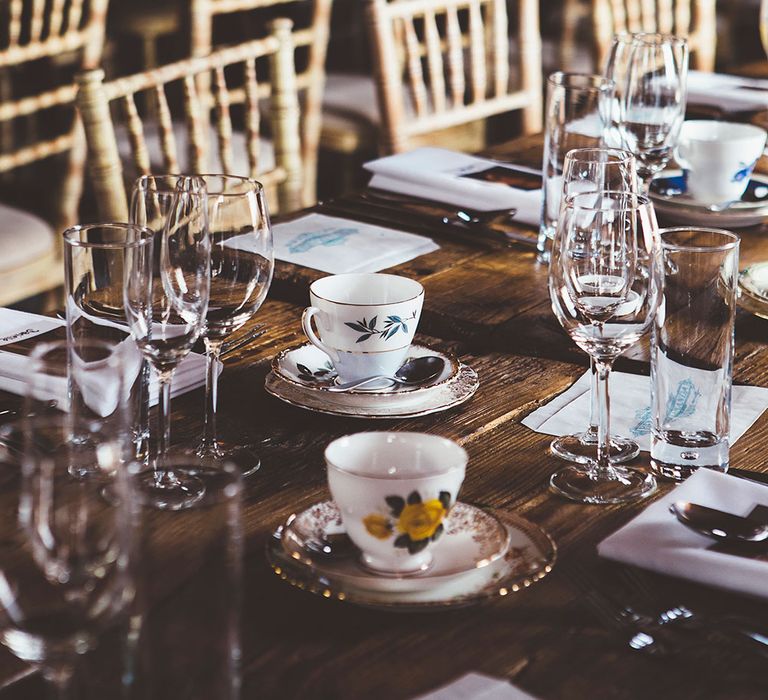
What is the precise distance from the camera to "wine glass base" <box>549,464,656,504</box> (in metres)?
0.84

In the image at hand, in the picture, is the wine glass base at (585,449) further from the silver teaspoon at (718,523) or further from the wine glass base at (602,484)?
the silver teaspoon at (718,523)

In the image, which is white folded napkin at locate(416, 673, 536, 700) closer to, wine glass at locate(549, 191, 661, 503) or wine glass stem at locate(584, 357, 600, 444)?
wine glass at locate(549, 191, 661, 503)

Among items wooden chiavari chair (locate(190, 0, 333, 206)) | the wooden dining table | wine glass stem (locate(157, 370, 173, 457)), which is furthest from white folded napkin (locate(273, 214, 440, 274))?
wooden chiavari chair (locate(190, 0, 333, 206))

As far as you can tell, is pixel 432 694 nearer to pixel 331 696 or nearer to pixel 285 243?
pixel 331 696

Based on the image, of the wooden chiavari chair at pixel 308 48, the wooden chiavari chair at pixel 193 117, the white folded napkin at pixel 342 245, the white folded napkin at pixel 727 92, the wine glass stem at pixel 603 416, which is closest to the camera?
the wine glass stem at pixel 603 416

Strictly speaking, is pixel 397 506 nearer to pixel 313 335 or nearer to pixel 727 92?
pixel 313 335

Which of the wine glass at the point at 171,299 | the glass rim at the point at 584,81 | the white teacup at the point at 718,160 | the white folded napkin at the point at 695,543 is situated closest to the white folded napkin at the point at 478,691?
the white folded napkin at the point at 695,543

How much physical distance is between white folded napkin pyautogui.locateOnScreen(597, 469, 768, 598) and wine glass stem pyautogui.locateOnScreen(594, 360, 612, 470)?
2.6 inches

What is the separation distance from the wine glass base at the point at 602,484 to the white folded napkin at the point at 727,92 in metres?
1.21

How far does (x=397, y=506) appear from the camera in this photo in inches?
26.8

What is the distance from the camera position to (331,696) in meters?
0.63

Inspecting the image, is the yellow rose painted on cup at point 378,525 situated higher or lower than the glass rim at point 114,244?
lower

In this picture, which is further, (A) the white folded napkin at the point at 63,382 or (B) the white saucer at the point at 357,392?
(B) the white saucer at the point at 357,392

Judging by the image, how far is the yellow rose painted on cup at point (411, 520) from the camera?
0.68 metres
